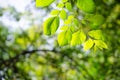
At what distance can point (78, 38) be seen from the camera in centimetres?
161

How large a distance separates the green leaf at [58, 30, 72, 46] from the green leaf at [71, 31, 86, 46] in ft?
0.08

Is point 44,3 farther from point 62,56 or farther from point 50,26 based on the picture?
point 62,56

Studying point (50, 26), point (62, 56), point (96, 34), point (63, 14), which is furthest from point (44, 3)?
point (62, 56)

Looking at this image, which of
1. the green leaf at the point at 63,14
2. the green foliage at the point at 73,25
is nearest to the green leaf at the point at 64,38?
the green foliage at the point at 73,25

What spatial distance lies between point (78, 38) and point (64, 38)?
0.27 feet

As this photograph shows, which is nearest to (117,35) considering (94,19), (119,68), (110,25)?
(110,25)

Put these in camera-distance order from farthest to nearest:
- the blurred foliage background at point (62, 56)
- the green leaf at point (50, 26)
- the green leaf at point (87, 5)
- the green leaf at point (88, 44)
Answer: the blurred foliage background at point (62, 56), the green leaf at point (88, 44), the green leaf at point (50, 26), the green leaf at point (87, 5)

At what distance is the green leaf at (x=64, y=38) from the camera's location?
159 centimetres

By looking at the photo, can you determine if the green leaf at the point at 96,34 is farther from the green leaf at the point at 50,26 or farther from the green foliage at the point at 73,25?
the green leaf at the point at 50,26

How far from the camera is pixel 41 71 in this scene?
12.4 metres

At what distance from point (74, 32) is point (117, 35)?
20.7 feet

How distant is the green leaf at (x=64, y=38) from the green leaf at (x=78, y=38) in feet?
0.08

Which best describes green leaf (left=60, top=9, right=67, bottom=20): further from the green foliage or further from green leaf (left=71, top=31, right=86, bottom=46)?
green leaf (left=71, top=31, right=86, bottom=46)

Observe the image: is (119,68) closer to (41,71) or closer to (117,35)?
(117,35)
